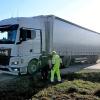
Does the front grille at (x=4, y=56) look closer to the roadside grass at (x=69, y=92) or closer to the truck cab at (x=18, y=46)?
the truck cab at (x=18, y=46)

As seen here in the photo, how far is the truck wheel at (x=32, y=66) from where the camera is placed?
14970mm

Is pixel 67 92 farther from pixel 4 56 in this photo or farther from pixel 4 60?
pixel 4 56

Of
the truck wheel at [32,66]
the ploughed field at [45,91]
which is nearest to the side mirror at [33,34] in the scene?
the truck wheel at [32,66]

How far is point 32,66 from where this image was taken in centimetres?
1523

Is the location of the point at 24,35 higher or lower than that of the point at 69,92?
higher

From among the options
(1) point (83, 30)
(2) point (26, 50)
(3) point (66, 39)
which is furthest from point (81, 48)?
(2) point (26, 50)

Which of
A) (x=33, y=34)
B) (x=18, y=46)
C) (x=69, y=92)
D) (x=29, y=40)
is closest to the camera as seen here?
(x=69, y=92)

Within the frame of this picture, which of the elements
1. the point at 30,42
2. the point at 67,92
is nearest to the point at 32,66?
the point at 30,42

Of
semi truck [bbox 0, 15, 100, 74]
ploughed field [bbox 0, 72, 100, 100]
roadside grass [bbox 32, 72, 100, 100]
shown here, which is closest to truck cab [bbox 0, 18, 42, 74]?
semi truck [bbox 0, 15, 100, 74]

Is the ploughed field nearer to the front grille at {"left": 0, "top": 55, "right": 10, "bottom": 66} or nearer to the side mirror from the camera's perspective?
the front grille at {"left": 0, "top": 55, "right": 10, "bottom": 66}

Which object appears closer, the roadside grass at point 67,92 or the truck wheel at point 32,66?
the roadside grass at point 67,92

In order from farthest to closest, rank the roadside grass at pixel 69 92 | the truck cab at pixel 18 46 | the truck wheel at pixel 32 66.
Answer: the truck wheel at pixel 32 66 → the truck cab at pixel 18 46 → the roadside grass at pixel 69 92

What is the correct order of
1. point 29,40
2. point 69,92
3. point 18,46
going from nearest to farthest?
point 69,92, point 18,46, point 29,40

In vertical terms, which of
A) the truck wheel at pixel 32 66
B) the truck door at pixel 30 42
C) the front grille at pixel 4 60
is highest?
the truck door at pixel 30 42
